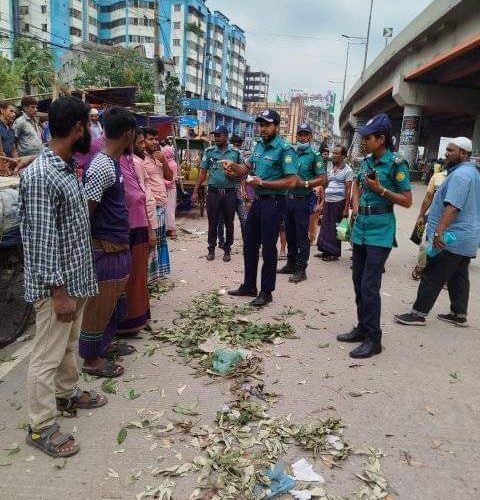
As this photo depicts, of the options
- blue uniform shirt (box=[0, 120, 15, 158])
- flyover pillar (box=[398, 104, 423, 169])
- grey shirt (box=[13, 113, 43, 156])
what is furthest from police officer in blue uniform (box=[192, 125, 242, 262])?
flyover pillar (box=[398, 104, 423, 169])

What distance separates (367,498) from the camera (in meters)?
2.25

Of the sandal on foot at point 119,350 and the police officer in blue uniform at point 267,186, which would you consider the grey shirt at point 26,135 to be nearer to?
the police officer in blue uniform at point 267,186

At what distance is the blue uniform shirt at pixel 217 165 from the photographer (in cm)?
726

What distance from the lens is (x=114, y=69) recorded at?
114 ft

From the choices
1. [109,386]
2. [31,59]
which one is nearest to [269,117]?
[109,386]

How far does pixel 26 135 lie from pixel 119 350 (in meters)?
5.69

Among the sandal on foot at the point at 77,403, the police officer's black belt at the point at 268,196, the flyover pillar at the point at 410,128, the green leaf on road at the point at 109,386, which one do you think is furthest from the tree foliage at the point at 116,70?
the sandal on foot at the point at 77,403

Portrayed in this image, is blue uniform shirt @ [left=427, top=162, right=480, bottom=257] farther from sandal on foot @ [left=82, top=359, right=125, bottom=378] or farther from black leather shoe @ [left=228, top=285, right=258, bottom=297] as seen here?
sandal on foot @ [left=82, top=359, right=125, bottom=378]

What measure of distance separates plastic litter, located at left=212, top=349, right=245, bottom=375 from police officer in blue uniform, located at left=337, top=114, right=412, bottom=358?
1.00 metres

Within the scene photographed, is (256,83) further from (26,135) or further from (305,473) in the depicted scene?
(305,473)

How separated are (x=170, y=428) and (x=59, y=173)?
64.4 inches

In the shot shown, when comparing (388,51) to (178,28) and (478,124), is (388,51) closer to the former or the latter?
(478,124)

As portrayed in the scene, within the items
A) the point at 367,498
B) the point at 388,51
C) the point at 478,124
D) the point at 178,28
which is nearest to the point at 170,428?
the point at 367,498

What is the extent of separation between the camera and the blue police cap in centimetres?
480
